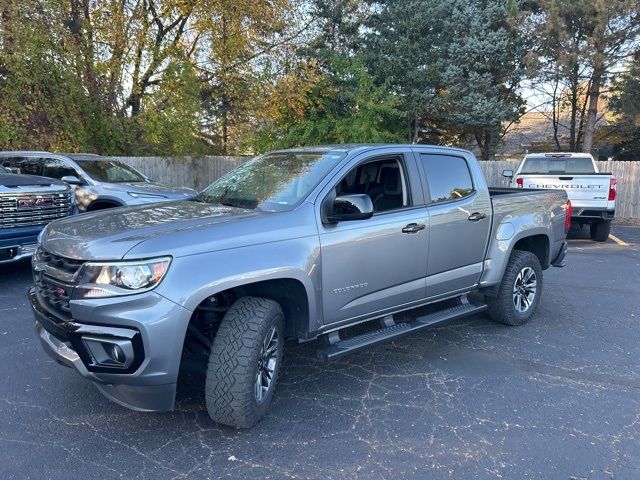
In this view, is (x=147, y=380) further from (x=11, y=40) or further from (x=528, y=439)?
(x=11, y=40)

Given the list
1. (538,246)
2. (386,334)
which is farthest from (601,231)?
(386,334)

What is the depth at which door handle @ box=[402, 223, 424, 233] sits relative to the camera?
417 cm

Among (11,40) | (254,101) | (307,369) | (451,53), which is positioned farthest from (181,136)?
(307,369)

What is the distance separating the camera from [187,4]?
15391 mm

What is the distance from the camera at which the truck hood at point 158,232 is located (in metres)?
2.94

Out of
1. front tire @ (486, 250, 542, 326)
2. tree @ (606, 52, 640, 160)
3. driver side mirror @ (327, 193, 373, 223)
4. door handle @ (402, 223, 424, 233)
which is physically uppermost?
tree @ (606, 52, 640, 160)

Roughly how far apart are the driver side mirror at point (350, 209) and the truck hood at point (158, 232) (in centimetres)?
34

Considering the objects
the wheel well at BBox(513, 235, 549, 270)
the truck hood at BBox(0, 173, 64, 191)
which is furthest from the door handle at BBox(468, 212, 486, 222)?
the truck hood at BBox(0, 173, 64, 191)

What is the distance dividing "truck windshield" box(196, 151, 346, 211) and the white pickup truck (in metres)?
7.90

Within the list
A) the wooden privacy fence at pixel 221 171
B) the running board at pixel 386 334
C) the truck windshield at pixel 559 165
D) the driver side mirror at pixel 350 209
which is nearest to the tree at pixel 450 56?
the wooden privacy fence at pixel 221 171

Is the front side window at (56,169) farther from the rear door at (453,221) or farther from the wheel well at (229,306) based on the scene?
the rear door at (453,221)

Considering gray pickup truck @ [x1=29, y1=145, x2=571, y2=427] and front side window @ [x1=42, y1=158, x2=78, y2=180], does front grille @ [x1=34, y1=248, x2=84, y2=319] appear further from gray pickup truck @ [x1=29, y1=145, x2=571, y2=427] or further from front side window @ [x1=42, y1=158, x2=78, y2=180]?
front side window @ [x1=42, y1=158, x2=78, y2=180]

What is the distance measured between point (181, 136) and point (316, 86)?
5.42m

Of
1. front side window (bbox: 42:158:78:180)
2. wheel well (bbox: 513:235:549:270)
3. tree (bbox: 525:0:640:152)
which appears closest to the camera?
wheel well (bbox: 513:235:549:270)
